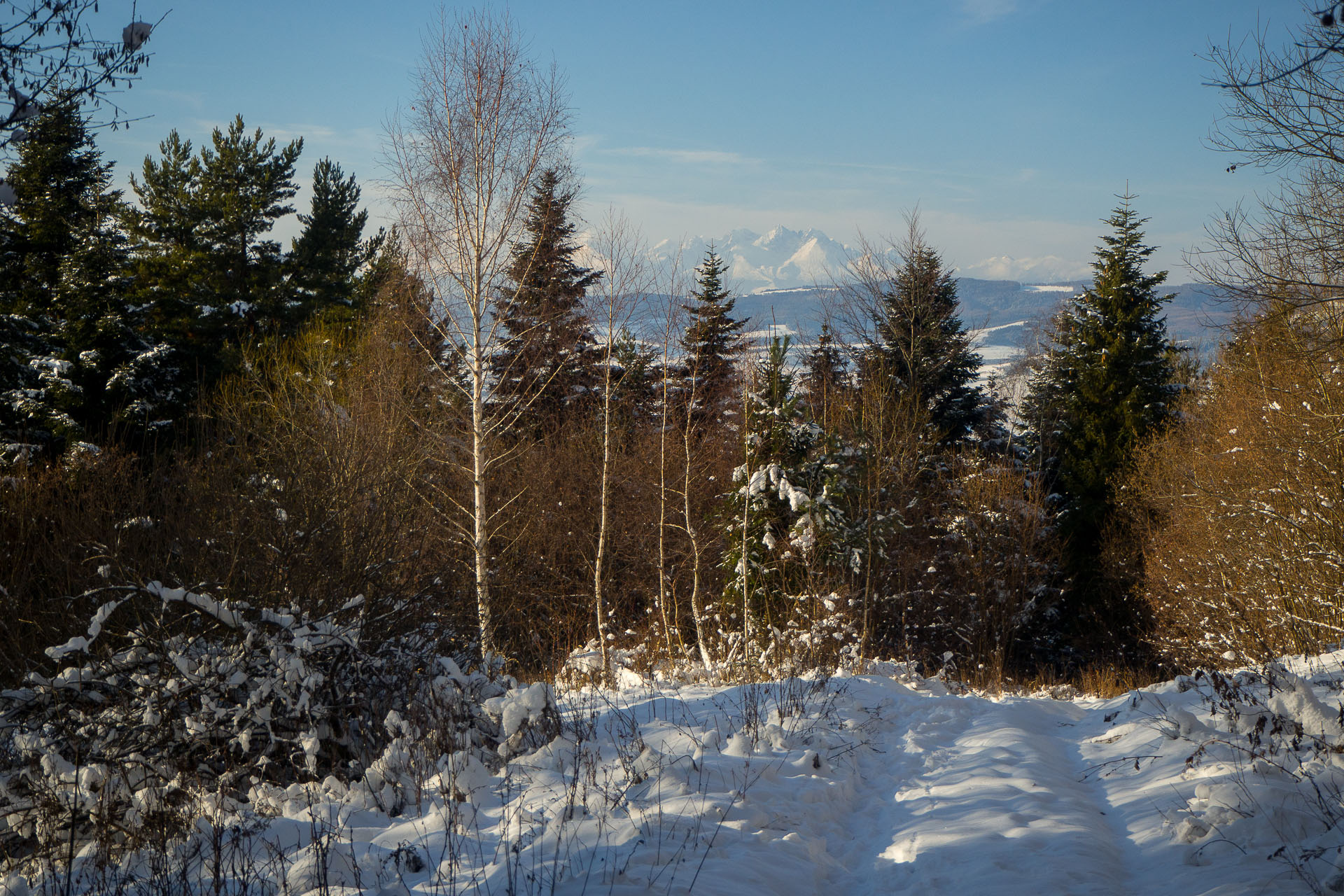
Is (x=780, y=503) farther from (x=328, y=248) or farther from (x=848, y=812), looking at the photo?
(x=328, y=248)

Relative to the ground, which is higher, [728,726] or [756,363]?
[756,363]

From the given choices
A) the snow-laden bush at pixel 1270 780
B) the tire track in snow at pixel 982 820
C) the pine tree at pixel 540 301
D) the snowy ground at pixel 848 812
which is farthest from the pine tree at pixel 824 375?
the snow-laden bush at pixel 1270 780

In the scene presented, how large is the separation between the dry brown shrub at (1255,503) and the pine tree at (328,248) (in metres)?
25.8

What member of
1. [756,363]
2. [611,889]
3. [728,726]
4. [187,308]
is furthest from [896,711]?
[187,308]

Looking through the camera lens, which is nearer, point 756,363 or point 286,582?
point 286,582

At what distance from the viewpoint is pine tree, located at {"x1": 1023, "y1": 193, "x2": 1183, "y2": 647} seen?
2622 centimetres

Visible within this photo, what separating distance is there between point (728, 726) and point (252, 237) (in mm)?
25994

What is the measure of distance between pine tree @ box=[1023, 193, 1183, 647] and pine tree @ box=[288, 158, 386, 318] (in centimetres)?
2454

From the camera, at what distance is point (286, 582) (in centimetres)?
717

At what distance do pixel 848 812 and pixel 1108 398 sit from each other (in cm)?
2564

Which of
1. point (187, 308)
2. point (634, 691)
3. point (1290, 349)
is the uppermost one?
point (187, 308)

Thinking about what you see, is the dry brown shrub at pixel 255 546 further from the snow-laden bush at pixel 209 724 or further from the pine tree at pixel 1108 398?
the pine tree at pixel 1108 398

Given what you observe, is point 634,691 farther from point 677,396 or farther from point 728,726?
point 677,396

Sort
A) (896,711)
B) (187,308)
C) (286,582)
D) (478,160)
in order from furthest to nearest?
1. (187,308)
2. (478,160)
3. (896,711)
4. (286,582)
